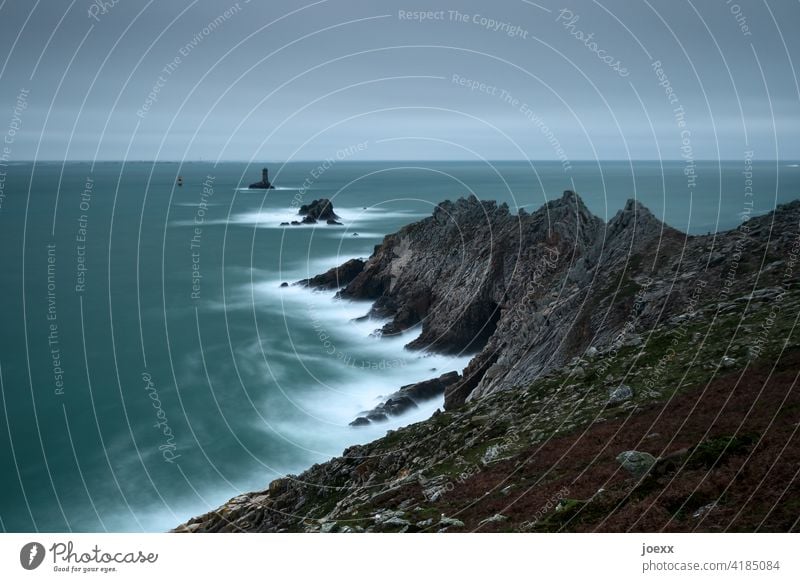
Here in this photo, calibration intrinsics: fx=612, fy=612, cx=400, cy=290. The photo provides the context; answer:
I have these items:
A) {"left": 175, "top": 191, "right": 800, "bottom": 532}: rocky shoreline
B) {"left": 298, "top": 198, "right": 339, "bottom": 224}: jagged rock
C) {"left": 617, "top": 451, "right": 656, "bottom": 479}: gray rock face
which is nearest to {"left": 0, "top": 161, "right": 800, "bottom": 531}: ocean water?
{"left": 175, "top": 191, "right": 800, "bottom": 532}: rocky shoreline

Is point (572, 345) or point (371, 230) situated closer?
point (572, 345)

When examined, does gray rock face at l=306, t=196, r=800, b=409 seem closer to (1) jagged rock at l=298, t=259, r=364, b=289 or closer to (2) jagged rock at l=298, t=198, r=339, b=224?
(1) jagged rock at l=298, t=259, r=364, b=289

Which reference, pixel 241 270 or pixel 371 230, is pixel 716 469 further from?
pixel 371 230

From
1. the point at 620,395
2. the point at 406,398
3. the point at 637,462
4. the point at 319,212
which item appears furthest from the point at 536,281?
the point at 319,212

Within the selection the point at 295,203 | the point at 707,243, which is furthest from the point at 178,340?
the point at 295,203

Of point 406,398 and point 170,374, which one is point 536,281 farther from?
point 170,374
